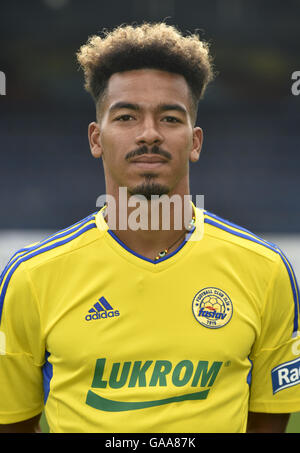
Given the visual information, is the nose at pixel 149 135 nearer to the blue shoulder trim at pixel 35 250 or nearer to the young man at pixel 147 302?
the young man at pixel 147 302

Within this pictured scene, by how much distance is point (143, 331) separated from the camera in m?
1.69

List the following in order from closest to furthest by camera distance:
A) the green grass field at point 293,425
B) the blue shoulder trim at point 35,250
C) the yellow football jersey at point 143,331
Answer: the yellow football jersey at point 143,331, the blue shoulder trim at point 35,250, the green grass field at point 293,425

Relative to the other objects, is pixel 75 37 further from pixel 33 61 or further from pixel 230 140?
pixel 230 140

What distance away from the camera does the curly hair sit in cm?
179

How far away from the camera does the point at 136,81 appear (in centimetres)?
175

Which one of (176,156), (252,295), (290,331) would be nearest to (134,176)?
(176,156)

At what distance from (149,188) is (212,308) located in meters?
0.44

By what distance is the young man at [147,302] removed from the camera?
167cm

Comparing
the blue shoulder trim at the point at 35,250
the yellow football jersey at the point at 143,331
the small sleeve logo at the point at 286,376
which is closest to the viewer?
the yellow football jersey at the point at 143,331

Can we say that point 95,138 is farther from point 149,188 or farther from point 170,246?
point 170,246

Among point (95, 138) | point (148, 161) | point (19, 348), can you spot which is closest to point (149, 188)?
point (148, 161)

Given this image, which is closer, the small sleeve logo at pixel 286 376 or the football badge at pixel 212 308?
the football badge at pixel 212 308

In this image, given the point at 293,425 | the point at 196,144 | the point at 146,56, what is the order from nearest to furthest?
the point at 146,56 < the point at 196,144 < the point at 293,425

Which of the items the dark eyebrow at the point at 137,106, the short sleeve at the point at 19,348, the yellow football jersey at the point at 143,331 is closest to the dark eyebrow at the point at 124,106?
the dark eyebrow at the point at 137,106
